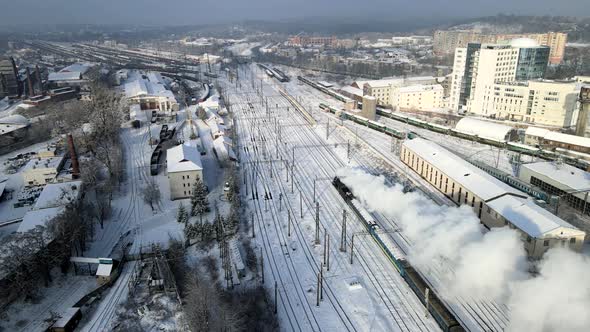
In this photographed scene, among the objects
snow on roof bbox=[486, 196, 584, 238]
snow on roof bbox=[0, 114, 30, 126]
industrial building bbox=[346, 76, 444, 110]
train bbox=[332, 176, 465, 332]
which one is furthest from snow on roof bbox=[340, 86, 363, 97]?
snow on roof bbox=[0, 114, 30, 126]

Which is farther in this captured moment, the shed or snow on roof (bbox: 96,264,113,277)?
snow on roof (bbox: 96,264,113,277)

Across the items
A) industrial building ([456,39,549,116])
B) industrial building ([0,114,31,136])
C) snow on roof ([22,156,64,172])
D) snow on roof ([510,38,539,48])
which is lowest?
snow on roof ([22,156,64,172])

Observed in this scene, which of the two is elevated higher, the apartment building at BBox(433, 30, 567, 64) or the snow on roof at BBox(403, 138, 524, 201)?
the apartment building at BBox(433, 30, 567, 64)

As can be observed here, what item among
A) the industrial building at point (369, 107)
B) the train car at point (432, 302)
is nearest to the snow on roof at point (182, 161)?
the train car at point (432, 302)

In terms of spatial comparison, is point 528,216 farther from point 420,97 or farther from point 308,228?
point 420,97

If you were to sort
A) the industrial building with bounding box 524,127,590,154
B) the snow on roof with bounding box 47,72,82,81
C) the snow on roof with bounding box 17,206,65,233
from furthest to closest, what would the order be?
the snow on roof with bounding box 47,72,82,81, the industrial building with bounding box 524,127,590,154, the snow on roof with bounding box 17,206,65,233

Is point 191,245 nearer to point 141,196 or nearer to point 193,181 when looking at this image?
point 193,181

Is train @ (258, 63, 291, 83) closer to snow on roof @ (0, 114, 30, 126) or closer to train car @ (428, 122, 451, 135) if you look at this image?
train car @ (428, 122, 451, 135)
